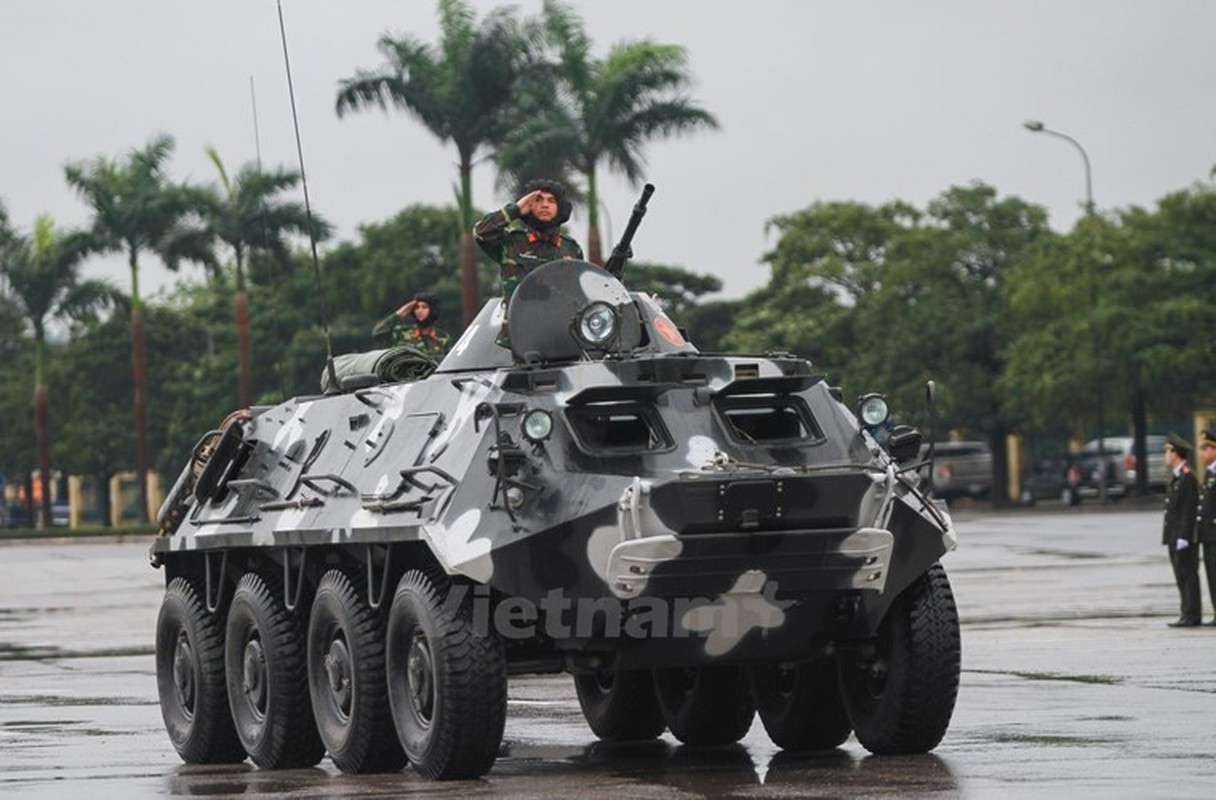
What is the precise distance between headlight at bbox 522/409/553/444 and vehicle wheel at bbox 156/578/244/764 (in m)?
3.58

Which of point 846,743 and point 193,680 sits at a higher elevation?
point 193,680

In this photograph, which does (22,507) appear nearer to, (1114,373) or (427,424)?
(1114,373)

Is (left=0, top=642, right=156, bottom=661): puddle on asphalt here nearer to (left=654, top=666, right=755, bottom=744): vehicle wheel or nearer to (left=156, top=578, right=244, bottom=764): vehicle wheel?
(left=156, top=578, right=244, bottom=764): vehicle wheel

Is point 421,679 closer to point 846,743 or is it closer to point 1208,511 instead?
point 846,743

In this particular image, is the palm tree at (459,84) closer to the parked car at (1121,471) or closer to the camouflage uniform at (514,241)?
the parked car at (1121,471)

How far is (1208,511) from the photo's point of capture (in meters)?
24.6

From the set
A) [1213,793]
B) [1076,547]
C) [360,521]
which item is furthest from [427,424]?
[1076,547]

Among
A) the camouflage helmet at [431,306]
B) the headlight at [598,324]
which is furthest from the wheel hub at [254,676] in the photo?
the camouflage helmet at [431,306]

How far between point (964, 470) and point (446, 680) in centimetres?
6185

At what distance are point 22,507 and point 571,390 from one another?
94.5m

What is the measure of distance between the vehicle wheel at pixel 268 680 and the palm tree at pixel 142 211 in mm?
59511

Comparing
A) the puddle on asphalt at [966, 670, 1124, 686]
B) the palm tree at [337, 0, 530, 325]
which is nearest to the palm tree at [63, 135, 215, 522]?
the palm tree at [337, 0, 530, 325]

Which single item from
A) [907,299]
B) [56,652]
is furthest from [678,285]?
[56,652]

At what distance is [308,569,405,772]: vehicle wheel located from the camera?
12938 millimetres
